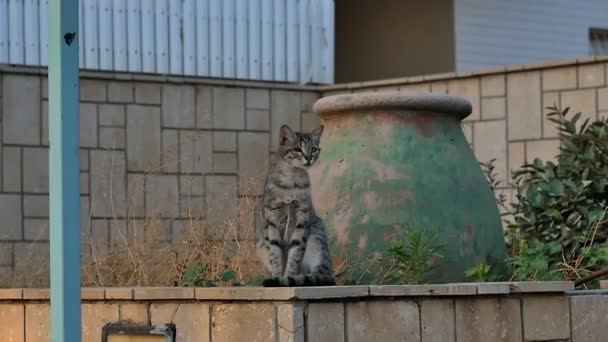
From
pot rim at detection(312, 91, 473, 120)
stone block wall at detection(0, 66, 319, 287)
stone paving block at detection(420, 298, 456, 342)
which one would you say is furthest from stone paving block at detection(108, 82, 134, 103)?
stone paving block at detection(420, 298, 456, 342)

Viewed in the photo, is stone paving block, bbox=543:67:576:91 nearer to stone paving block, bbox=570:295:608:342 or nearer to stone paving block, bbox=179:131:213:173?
stone paving block, bbox=179:131:213:173

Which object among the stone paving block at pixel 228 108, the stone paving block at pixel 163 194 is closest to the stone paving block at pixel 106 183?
the stone paving block at pixel 163 194

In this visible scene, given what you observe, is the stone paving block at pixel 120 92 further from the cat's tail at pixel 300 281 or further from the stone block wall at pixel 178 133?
the cat's tail at pixel 300 281

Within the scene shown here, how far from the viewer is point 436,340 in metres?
5.65

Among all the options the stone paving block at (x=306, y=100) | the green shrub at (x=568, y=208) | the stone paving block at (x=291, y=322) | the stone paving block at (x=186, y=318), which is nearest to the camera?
the stone paving block at (x=291, y=322)

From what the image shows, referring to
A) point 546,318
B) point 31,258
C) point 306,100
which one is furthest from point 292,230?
point 306,100

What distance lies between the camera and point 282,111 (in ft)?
37.0

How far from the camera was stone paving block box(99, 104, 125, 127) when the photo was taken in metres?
10.5

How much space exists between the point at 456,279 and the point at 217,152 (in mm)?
4485

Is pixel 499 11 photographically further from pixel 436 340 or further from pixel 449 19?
pixel 436 340

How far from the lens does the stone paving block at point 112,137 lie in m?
10.5

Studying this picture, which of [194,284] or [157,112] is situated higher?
[157,112]

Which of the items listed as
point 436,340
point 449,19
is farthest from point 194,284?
point 449,19

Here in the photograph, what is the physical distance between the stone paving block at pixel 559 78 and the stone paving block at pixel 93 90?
3443mm
